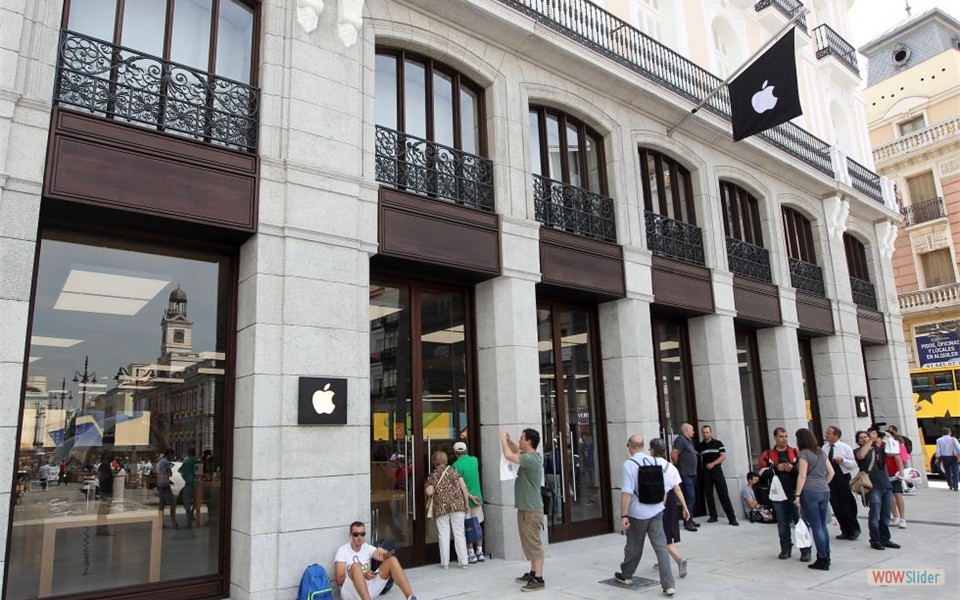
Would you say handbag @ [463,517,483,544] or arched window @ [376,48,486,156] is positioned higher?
arched window @ [376,48,486,156]

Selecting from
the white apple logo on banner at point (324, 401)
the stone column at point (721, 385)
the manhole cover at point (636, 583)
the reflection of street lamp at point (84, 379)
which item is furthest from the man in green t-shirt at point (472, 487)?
the stone column at point (721, 385)

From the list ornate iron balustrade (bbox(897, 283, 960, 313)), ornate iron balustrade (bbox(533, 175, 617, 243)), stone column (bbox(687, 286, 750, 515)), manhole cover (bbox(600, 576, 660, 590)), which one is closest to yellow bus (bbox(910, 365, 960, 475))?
ornate iron balustrade (bbox(897, 283, 960, 313))

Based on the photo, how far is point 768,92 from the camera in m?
13.1

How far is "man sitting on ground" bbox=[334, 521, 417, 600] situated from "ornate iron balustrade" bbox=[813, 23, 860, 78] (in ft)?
72.1

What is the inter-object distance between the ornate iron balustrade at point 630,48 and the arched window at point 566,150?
1.57 metres

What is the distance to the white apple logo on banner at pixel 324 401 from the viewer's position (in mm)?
8117

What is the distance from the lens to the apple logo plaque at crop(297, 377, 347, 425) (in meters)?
8.02

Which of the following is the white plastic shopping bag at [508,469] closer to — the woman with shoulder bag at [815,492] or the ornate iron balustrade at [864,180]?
the woman with shoulder bag at [815,492]

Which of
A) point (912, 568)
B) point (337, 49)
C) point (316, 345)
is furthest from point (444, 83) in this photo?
point (912, 568)

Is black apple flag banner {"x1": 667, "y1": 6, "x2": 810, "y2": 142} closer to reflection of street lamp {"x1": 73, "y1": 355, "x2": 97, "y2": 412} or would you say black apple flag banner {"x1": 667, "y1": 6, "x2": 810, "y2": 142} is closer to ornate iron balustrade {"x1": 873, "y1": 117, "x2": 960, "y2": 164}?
reflection of street lamp {"x1": 73, "y1": 355, "x2": 97, "y2": 412}

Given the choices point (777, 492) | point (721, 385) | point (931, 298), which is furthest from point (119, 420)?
point (931, 298)

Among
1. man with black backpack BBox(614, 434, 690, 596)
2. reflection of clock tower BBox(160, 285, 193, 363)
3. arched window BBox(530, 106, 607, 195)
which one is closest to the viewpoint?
man with black backpack BBox(614, 434, 690, 596)

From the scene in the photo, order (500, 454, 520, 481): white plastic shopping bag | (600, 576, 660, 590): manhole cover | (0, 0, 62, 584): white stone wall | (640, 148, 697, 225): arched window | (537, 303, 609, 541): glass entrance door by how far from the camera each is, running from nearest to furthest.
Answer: (0, 0, 62, 584): white stone wall → (600, 576, 660, 590): manhole cover → (500, 454, 520, 481): white plastic shopping bag → (537, 303, 609, 541): glass entrance door → (640, 148, 697, 225): arched window

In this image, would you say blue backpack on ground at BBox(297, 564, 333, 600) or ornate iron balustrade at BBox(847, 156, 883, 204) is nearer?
blue backpack on ground at BBox(297, 564, 333, 600)
